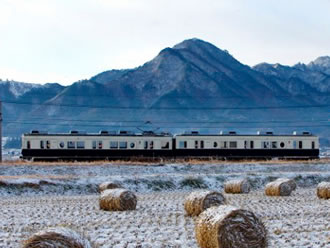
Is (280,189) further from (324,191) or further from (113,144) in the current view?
(113,144)

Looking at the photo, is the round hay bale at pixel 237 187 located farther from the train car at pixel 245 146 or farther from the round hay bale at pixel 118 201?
the train car at pixel 245 146

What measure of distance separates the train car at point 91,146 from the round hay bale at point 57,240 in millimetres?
41429

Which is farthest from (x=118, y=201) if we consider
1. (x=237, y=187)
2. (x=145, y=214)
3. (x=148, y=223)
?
(x=237, y=187)

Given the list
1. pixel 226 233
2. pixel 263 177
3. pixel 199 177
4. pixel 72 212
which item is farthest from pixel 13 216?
pixel 263 177

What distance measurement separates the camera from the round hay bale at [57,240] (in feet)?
28.4

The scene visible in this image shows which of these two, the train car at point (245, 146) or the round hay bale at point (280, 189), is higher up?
the train car at point (245, 146)

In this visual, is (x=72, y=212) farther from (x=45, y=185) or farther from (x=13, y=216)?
(x=45, y=185)

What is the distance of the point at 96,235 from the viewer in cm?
1234

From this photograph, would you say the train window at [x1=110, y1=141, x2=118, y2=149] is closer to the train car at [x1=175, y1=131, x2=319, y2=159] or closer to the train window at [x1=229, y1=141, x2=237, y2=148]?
the train car at [x1=175, y1=131, x2=319, y2=159]


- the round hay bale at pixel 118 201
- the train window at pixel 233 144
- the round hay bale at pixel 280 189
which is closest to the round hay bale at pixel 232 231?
the round hay bale at pixel 118 201

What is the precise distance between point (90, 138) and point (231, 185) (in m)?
25.4

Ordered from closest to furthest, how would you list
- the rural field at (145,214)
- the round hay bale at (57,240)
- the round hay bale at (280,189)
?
1. the round hay bale at (57,240)
2. the rural field at (145,214)
3. the round hay bale at (280,189)

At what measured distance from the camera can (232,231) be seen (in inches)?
399

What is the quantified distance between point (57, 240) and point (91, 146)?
1661 inches
